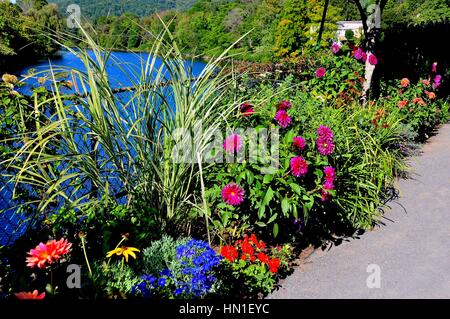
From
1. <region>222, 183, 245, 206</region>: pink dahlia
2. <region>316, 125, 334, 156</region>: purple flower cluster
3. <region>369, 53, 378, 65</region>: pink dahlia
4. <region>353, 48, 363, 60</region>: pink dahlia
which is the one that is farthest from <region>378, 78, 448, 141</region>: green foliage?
<region>222, 183, 245, 206</region>: pink dahlia

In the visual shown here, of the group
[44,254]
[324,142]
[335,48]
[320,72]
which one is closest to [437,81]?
[335,48]

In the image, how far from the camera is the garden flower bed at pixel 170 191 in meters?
2.20

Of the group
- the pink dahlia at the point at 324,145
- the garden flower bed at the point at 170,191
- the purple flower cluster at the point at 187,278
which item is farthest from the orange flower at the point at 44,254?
the pink dahlia at the point at 324,145

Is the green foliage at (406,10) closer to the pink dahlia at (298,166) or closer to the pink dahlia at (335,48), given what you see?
the pink dahlia at (335,48)

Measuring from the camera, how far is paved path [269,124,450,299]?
2.51 meters

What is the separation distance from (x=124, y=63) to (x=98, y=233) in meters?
1.19

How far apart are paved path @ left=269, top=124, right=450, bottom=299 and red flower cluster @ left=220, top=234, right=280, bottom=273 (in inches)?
6.6

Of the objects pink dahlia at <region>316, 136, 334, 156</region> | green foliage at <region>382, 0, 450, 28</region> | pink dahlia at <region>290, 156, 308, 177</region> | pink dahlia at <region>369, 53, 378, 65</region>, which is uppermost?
green foliage at <region>382, 0, 450, 28</region>

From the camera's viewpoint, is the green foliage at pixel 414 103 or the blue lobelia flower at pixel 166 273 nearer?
the blue lobelia flower at pixel 166 273

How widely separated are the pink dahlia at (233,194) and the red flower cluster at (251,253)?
31 cm

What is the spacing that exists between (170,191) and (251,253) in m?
0.68

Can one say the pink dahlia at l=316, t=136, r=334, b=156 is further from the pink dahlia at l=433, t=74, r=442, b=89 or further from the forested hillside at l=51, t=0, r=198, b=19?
the pink dahlia at l=433, t=74, r=442, b=89

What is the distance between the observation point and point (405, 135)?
4930 millimetres
